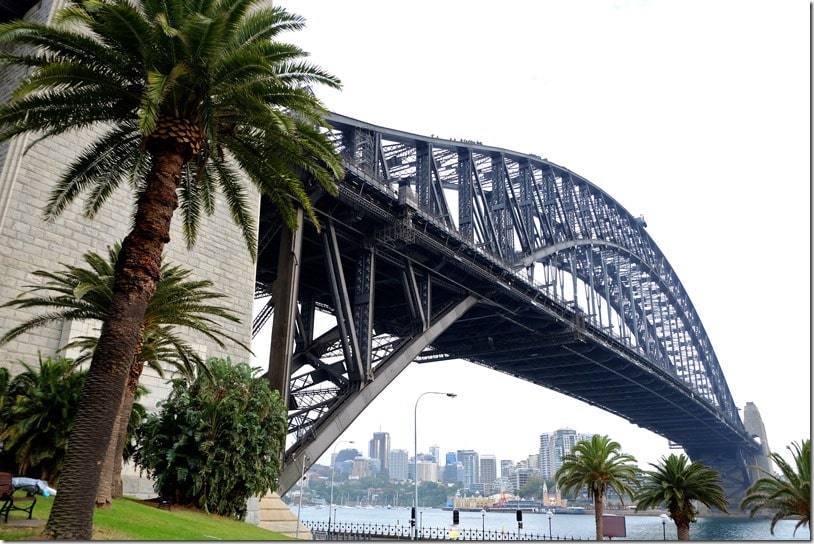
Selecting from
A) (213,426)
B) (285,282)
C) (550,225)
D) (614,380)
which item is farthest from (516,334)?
(213,426)

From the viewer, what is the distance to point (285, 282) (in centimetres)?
3003

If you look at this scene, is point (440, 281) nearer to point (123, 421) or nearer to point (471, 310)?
point (471, 310)

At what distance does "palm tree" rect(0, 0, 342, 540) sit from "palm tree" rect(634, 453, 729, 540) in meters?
27.9

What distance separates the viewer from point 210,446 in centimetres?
2409

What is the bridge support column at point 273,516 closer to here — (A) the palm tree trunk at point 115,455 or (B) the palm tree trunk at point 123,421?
(B) the palm tree trunk at point 123,421

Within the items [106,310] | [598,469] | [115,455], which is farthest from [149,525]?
[598,469]

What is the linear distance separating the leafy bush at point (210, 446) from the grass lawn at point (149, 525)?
29.8 inches

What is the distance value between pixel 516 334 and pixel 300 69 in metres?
49.2

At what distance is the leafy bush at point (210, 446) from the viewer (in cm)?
2403

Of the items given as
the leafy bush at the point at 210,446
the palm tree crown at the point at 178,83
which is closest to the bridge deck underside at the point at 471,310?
the leafy bush at the point at 210,446


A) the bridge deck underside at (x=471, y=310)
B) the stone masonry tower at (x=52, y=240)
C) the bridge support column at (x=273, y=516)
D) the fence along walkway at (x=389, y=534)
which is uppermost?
the bridge deck underside at (x=471, y=310)

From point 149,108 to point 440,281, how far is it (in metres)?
32.0

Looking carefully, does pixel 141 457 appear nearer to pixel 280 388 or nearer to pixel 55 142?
pixel 280 388

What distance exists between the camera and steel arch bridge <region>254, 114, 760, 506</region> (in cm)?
3297
